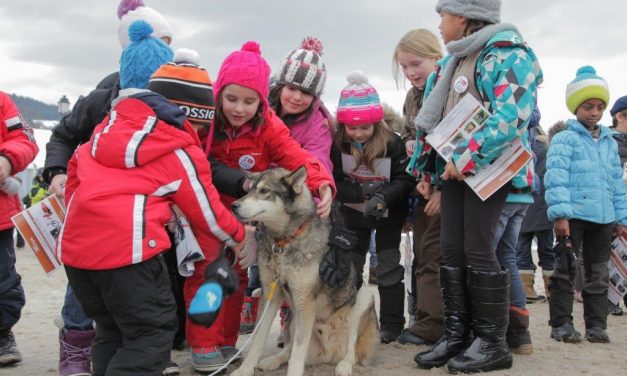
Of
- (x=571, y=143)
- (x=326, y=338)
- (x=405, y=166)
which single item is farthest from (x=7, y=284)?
(x=571, y=143)

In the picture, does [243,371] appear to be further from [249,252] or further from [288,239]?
[288,239]

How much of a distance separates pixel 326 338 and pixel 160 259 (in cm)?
145

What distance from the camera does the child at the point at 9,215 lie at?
414 centimetres

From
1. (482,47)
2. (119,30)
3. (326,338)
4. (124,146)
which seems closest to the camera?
(124,146)

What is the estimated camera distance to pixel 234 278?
3074 millimetres

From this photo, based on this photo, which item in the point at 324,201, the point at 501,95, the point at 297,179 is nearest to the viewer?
the point at 501,95

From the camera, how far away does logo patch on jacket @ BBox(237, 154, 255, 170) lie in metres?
4.04

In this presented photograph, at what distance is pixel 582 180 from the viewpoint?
4.98m

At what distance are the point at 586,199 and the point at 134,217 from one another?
3792 mm

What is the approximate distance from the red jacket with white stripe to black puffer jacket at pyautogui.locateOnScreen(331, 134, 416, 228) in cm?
174

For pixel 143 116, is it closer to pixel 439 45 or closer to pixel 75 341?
pixel 75 341

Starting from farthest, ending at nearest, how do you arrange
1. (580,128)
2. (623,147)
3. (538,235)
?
(538,235) → (623,147) → (580,128)

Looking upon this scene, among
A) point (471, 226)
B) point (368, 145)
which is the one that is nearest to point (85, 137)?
point (368, 145)

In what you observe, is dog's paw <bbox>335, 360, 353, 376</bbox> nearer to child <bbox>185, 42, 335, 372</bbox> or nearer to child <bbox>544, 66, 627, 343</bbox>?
child <bbox>185, 42, 335, 372</bbox>
